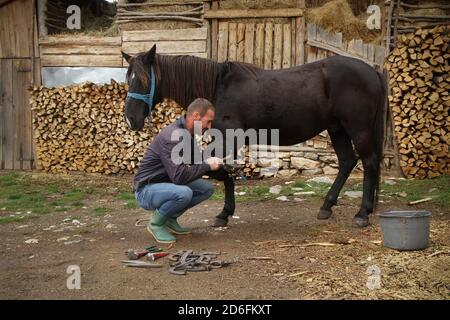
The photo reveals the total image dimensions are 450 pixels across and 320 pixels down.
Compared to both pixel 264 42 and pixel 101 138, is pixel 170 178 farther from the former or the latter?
pixel 101 138

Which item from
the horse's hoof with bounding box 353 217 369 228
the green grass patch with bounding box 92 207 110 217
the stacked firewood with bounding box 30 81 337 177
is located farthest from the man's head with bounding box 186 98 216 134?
the stacked firewood with bounding box 30 81 337 177

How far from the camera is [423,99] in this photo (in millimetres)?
8578

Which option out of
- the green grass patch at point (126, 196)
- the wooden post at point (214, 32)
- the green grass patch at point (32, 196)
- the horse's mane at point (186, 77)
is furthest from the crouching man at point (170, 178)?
the wooden post at point (214, 32)

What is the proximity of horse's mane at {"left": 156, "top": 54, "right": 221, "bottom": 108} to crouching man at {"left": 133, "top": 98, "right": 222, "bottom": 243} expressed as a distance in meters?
0.73

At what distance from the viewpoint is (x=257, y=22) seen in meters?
9.48

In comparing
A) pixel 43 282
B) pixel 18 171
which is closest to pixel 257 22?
pixel 18 171

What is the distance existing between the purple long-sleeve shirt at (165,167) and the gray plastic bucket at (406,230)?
1742 mm

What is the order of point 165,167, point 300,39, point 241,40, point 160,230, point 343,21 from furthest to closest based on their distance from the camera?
point 241,40
point 300,39
point 343,21
point 160,230
point 165,167

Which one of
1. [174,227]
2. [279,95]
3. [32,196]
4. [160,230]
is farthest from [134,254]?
[32,196]

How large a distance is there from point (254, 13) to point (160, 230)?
5.65m

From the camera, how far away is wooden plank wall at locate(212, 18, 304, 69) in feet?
30.7

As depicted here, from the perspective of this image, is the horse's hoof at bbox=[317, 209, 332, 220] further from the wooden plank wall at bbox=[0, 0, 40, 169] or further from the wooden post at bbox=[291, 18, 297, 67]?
the wooden plank wall at bbox=[0, 0, 40, 169]

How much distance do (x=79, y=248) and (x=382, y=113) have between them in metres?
3.63
